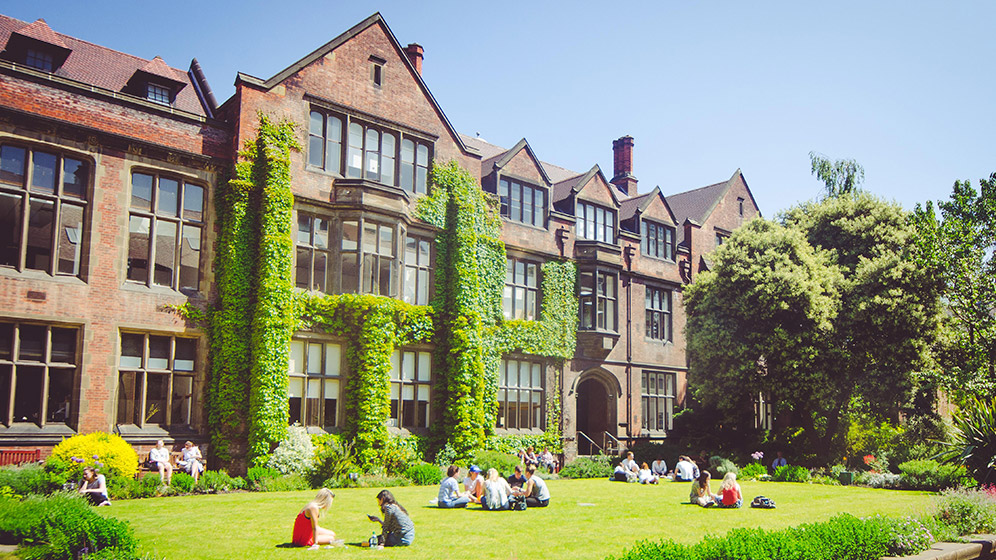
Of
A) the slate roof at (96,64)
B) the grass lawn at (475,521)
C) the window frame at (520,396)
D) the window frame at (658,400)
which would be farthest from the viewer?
the window frame at (658,400)

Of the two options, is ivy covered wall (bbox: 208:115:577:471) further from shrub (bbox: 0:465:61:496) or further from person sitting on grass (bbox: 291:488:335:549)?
person sitting on grass (bbox: 291:488:335:549)

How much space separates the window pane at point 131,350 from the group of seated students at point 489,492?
9424 millimetres

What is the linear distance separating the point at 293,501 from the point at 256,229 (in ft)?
28.1

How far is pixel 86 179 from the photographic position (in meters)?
20.5

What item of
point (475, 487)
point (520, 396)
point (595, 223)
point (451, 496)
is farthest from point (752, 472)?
point (451, 496)

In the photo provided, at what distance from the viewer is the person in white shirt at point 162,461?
62.9 feet

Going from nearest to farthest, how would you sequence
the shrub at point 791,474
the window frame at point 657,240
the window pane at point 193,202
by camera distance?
the window pane at point 193,202 < the shrub at point 791,474 < the window frame at point 657,240

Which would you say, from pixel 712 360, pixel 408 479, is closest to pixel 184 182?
pixel 408 479

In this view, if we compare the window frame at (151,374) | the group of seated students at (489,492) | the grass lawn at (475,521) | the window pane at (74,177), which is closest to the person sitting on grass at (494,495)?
the group of seated students at (489,492)

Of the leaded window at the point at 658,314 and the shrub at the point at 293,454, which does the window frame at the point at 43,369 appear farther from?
the leaded window at the point at 658,314

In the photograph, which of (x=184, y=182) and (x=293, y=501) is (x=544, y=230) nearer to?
(x=184, y=182)

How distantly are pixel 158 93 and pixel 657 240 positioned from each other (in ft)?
74.6

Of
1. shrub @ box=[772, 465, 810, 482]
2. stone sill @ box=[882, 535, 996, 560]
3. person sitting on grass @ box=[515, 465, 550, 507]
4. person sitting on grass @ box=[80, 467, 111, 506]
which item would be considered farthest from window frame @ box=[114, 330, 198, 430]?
shrub @ box=[772, 465, 810, 482]

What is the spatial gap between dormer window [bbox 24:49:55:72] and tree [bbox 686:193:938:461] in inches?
951
